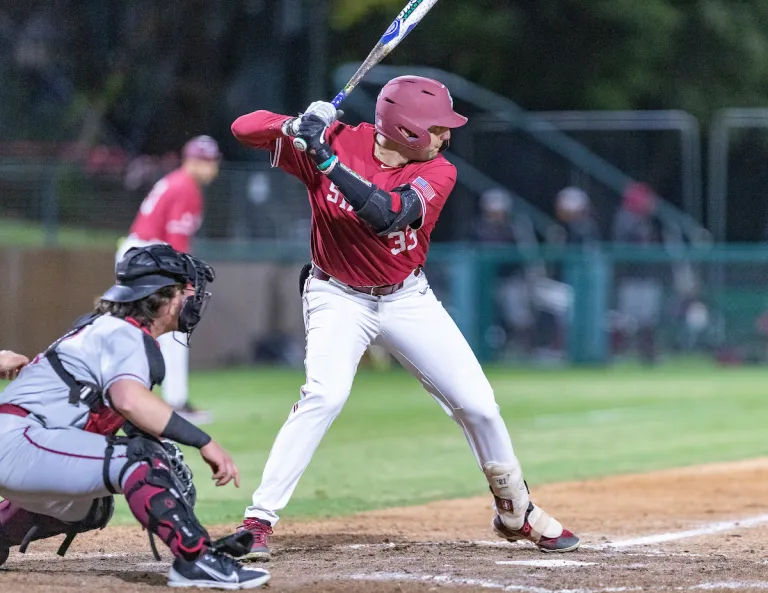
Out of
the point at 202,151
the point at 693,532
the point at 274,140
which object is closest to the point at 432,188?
the point at 274,140

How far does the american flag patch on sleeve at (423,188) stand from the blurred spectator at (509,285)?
44.8ft

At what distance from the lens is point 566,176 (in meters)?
21.0

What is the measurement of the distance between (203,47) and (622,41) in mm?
8456

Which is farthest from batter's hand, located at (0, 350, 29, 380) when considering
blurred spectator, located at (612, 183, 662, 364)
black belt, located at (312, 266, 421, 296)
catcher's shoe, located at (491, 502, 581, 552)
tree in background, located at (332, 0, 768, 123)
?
tree in background, located at (332, 0, 768, 123)

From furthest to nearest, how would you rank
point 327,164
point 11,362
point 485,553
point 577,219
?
point 577,219, point 485,553, point 327,164, point 11,362

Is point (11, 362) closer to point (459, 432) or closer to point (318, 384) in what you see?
point (318, 384)

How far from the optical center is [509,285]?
1902cm

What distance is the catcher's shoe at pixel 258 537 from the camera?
508 centimetres

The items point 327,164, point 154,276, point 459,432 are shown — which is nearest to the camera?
point 154,276

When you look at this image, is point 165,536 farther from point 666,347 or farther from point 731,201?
point 731,201

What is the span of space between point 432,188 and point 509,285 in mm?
13807

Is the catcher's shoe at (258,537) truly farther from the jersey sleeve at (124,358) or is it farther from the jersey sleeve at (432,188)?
the jersey sleeve at (432,188)

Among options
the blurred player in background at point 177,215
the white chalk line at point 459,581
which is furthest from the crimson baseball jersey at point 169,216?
the white chalk line at point 459,581

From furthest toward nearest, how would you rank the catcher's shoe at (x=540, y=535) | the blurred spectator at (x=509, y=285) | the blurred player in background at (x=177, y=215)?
the blurred spectator at (x=509, y=285) → the blurred player in background at (x=177, y=215) → the catcher's shoe at (x=540, y=535)
